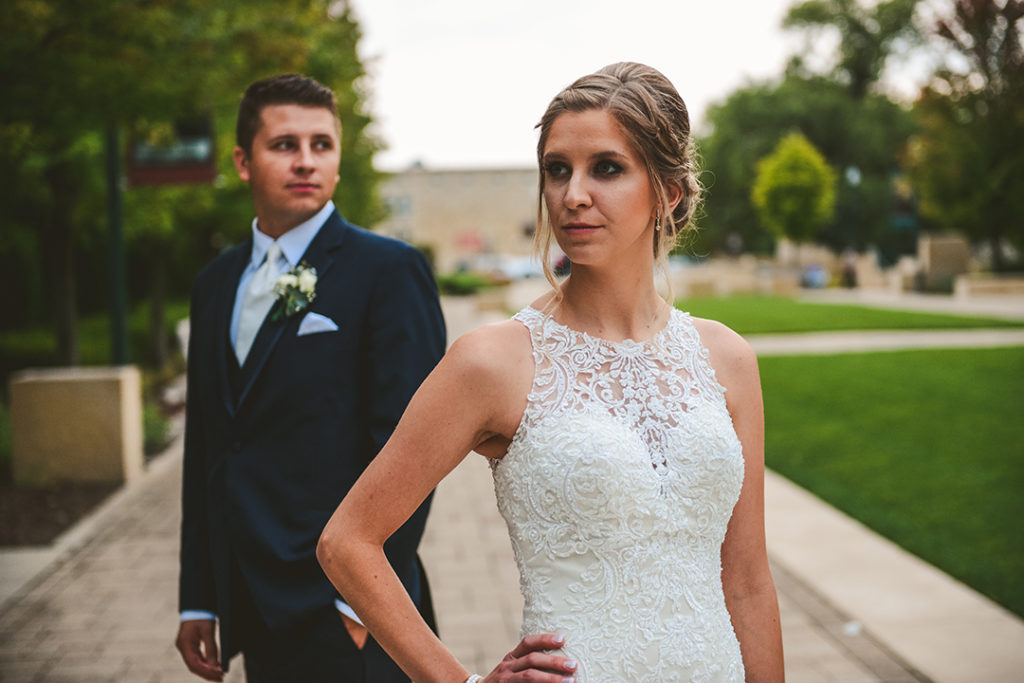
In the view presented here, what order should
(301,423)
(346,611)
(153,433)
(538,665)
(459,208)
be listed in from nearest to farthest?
1. (538,665)
2. (346,611)
3. (301,423)
4. (153,433)
5. (459,208)

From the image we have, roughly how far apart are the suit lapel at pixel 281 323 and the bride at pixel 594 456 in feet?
2.70

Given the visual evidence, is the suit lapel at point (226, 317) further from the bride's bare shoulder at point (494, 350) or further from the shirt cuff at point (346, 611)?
the bride's bare shoulder at point (494, 350)

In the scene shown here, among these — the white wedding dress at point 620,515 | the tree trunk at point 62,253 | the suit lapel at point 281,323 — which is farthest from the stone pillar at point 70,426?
the white wedding dress at point 620,515

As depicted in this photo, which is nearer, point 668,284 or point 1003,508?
point 668,284

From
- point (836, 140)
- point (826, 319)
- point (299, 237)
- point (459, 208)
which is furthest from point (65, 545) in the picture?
point (459, 208)

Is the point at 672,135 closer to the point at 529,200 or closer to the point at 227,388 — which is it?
the point at 227,388

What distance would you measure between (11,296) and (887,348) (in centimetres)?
1919

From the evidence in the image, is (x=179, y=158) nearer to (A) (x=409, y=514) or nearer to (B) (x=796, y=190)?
(A) (x=409, y=514)

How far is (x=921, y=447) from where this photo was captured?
9.07 meters

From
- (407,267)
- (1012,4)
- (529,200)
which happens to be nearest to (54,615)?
(407,267)

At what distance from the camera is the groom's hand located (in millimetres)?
2541

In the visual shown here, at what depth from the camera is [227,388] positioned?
2.46 metres

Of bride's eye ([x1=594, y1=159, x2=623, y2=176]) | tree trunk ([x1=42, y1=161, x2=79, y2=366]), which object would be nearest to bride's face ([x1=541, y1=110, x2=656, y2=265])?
bride's eye ([x1=594, y1=159, x2=623, y2=176])

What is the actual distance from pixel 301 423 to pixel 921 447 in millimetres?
8254
